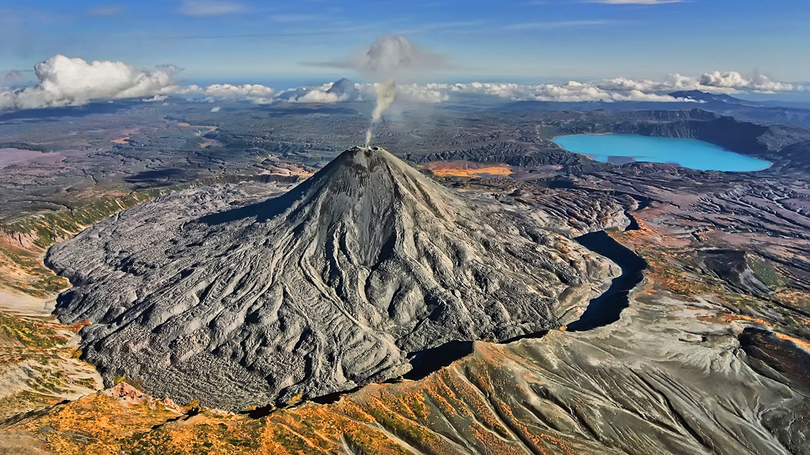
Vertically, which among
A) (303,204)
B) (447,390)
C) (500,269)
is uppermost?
(303,204)

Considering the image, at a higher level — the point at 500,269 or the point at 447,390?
the point at 500,269

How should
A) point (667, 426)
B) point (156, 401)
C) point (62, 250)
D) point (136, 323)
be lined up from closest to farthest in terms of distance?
point (667, 426), point (156, 401), point (136, 323), point (62, 250)

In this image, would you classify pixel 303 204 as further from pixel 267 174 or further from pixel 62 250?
pixel 267 174

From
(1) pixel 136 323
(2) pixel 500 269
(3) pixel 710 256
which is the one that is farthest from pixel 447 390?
(3) pixel 710 256

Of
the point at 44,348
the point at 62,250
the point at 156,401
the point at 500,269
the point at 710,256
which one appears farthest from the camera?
the point at 710,256

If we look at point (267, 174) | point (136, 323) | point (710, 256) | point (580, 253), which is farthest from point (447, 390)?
point (267, 174)

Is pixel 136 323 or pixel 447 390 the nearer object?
pixel 447 390

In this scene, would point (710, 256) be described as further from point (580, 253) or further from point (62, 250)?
point (62, 250)
